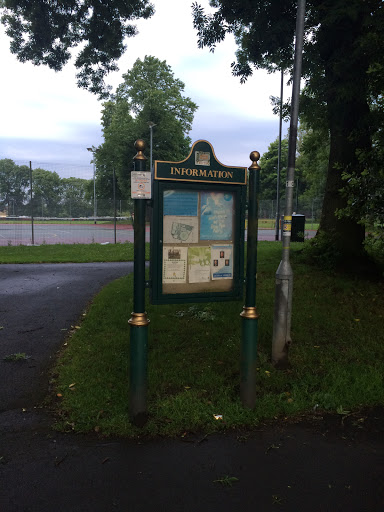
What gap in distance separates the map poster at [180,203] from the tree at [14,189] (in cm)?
1539

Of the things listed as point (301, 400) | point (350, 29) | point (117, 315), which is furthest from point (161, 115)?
point (301, 400)

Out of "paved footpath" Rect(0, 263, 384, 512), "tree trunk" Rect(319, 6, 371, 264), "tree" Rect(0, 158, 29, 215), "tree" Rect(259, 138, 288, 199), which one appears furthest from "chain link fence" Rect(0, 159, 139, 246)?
"tree" Rect(259, 138, 288, 199)

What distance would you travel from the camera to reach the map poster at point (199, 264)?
373 cm

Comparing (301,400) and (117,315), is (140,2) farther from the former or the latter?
(301,400)

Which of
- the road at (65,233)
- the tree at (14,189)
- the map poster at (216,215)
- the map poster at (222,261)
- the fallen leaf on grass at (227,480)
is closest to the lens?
the fallen leaf on grass at (227,480)

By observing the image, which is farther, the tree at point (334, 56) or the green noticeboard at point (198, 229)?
the tree at point (334, 56)

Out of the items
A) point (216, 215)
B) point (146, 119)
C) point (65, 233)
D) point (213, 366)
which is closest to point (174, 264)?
point (216, 215)

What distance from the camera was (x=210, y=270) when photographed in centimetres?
383

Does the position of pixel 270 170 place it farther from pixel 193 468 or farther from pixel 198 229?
pixel 193 468

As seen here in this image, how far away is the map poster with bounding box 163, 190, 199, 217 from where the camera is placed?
139 inches

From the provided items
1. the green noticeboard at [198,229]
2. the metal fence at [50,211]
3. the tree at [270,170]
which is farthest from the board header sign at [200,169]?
the tree at [270,170]

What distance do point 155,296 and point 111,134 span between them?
43.4m

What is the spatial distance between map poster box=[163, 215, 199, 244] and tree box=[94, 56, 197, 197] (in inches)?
1442

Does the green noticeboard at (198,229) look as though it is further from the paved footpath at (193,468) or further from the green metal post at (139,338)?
the paved footpath at (193,468)
